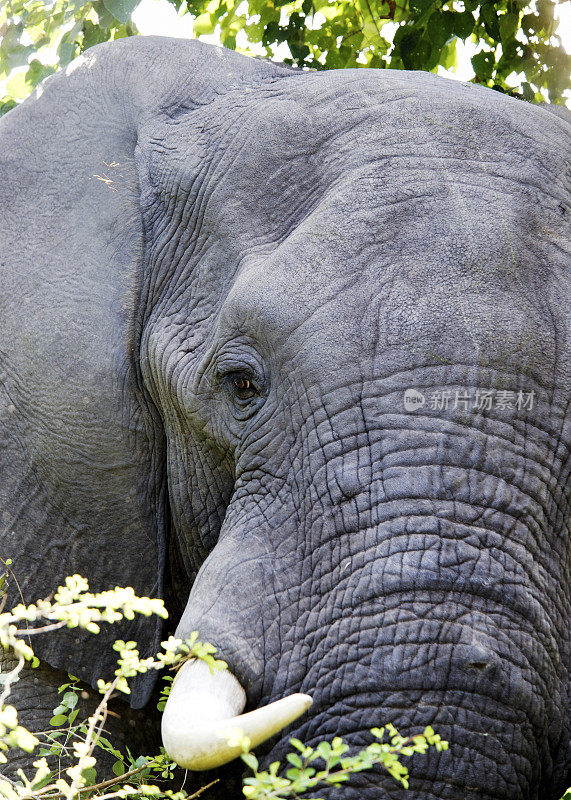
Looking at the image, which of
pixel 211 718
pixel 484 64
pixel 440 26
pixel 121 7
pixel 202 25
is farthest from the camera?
pixel 202 25

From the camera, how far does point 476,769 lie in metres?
2.43

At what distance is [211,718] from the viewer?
7.85 ft

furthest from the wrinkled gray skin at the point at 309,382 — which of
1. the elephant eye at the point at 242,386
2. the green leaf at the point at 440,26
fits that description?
the green leaf at the point at 440,26

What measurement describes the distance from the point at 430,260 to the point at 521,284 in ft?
0.80

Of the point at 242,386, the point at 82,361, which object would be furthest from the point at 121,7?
the point at 242,386

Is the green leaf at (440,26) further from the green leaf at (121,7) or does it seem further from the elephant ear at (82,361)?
the elephant ear at (82,361)

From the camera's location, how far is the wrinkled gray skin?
252 cm

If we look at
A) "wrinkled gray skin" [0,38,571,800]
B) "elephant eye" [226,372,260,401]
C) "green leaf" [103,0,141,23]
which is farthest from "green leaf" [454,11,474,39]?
"elephant eye" [226,372,260,401]

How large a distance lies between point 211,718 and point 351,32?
13.5ft

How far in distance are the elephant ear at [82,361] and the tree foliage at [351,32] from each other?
1623mm

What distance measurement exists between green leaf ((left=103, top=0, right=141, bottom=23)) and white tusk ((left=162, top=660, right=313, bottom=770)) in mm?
3105

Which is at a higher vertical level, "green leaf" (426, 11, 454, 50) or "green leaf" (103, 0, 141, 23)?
"green leaf" (103, 0, 141, 23)

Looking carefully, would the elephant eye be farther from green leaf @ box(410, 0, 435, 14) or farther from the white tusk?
green leaf @ box(410, 0, 435, 14)

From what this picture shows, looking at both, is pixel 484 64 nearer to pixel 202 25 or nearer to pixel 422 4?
pixel 422 4
